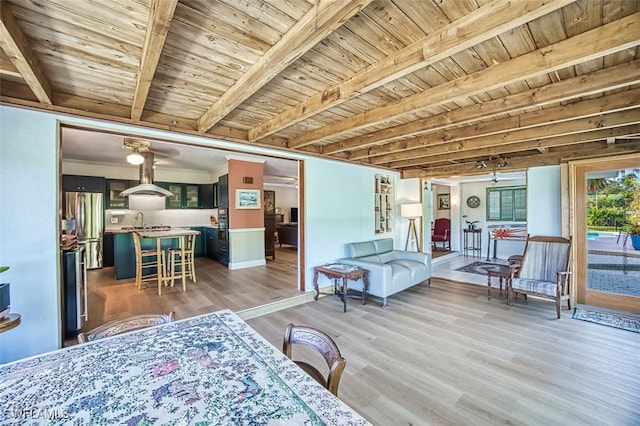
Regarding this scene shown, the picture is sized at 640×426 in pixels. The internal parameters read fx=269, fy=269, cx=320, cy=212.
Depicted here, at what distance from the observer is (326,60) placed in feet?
6.45

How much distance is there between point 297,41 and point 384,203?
508 cm

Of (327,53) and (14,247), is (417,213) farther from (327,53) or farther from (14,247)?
(14,247)

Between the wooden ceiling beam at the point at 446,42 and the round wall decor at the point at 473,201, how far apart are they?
25.3 feet

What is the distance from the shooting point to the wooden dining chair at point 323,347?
1.08 metres

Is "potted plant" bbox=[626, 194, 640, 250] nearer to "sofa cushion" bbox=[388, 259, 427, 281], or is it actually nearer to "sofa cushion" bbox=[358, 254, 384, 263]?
"sofa cushion" bbox=[388, 259, 427, 281]

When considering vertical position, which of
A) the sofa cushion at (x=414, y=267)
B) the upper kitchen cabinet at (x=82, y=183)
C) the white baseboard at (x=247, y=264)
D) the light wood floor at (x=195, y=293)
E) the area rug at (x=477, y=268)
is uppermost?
the upper kitchen cabinet at (x=82, y=183)

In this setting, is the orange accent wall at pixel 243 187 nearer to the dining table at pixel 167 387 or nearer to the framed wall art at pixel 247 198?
the framed wall art at pixel 247 198

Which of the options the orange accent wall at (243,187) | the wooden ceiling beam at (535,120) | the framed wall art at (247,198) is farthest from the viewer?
the framed wall art at (247,198)

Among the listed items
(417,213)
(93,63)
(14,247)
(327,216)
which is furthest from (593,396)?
(14,247)

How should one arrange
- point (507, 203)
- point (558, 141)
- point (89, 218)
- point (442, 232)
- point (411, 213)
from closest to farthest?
point (558, 141) < point (89, 218) < point (411, 213) < point (507, 203) < point (442, 232)

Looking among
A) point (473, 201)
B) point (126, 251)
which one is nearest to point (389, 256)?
point (473, 201)

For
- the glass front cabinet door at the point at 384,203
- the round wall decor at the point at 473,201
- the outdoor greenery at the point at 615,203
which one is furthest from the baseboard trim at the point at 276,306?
the round wall decor at the point at 473,201

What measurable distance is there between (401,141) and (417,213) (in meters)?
2.26

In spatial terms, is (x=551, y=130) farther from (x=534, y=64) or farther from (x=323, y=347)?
(x=323, y=347)
